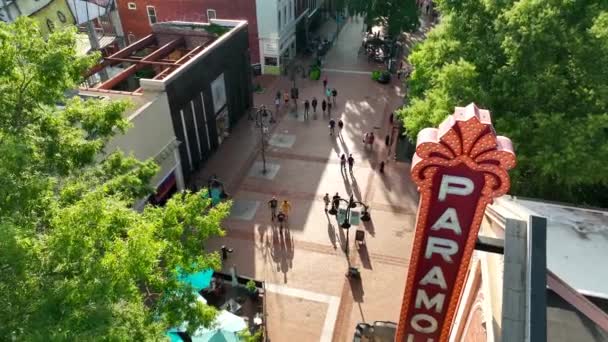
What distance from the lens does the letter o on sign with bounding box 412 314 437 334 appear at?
1036 cm

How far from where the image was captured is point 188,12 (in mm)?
37625

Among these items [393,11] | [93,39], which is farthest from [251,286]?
[393,11]

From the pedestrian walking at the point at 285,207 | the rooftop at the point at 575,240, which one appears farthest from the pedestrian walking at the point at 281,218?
the rooftop at the point at 575,240

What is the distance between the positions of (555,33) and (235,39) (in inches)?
761

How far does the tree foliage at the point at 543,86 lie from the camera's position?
45.8 feet

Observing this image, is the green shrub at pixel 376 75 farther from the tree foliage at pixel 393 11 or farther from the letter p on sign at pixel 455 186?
the letter p on sign at pixel 455 186

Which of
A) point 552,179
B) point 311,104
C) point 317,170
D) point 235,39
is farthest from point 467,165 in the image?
point 311,104

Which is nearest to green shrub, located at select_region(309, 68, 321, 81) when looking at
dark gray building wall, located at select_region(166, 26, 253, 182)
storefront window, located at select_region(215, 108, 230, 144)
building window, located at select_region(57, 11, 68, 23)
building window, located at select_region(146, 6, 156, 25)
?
dark gray building wall, located at select_region(166, 26, 253, 182)

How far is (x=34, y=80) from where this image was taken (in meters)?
9.18

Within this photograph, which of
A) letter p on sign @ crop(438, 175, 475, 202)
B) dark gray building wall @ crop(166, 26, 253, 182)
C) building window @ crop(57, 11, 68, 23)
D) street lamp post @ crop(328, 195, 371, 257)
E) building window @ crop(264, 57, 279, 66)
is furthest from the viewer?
building window @ crop(264, 57, 279, 66)

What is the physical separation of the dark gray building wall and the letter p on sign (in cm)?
1665

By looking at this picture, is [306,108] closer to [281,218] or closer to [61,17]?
[281,218]

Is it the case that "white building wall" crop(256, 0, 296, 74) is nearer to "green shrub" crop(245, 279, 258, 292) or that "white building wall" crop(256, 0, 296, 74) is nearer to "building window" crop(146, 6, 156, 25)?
"building window" crop(146, 6, 156, 25)

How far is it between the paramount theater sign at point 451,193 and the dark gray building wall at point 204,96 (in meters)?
16.3
